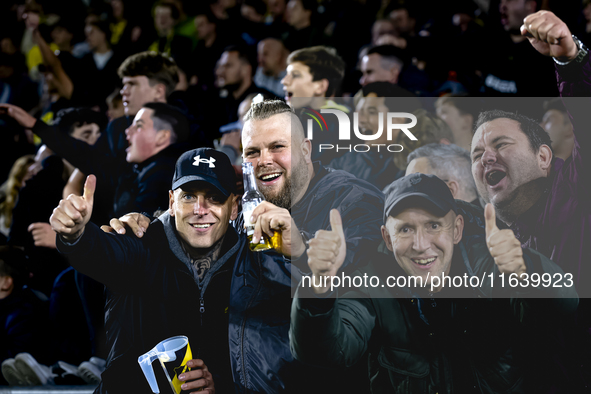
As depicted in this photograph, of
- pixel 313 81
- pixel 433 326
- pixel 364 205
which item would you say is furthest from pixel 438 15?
pixel 433 326

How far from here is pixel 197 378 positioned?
10.2ft

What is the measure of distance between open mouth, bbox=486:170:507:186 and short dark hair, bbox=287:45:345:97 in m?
1.58

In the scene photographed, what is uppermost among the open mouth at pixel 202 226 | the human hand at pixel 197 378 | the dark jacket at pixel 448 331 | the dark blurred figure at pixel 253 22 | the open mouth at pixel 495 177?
the dark blurred figure at pixel 253 22

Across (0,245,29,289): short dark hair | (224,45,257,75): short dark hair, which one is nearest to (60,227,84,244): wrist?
(0,245,29,289): short dark hair

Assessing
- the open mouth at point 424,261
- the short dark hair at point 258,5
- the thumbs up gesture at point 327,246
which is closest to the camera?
the thumbs up gesture at point 327,246

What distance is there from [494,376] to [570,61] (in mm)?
1754

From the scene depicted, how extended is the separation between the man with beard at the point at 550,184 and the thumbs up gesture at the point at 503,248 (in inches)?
8.9

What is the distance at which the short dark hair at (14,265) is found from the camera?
4.22m

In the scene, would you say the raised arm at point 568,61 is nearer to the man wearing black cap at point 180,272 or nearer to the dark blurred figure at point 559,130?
the dark blurred figure at point 559,130

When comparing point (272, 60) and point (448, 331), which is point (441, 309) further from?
point (272, 60)

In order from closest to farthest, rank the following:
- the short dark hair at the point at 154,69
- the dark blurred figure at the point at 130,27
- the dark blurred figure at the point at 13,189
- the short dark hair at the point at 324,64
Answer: the short dark hair at the point at 324,64 < the short dark hair at the point at 154,69 < the dark blurred figure at the point at 13,189 < the dark blurred figure at the point at 130,27

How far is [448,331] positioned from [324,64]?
7.61 feet

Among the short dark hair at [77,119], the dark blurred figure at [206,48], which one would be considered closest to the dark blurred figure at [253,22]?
the dark blurred figure at [206,48]

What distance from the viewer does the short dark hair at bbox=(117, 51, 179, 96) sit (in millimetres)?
4652
